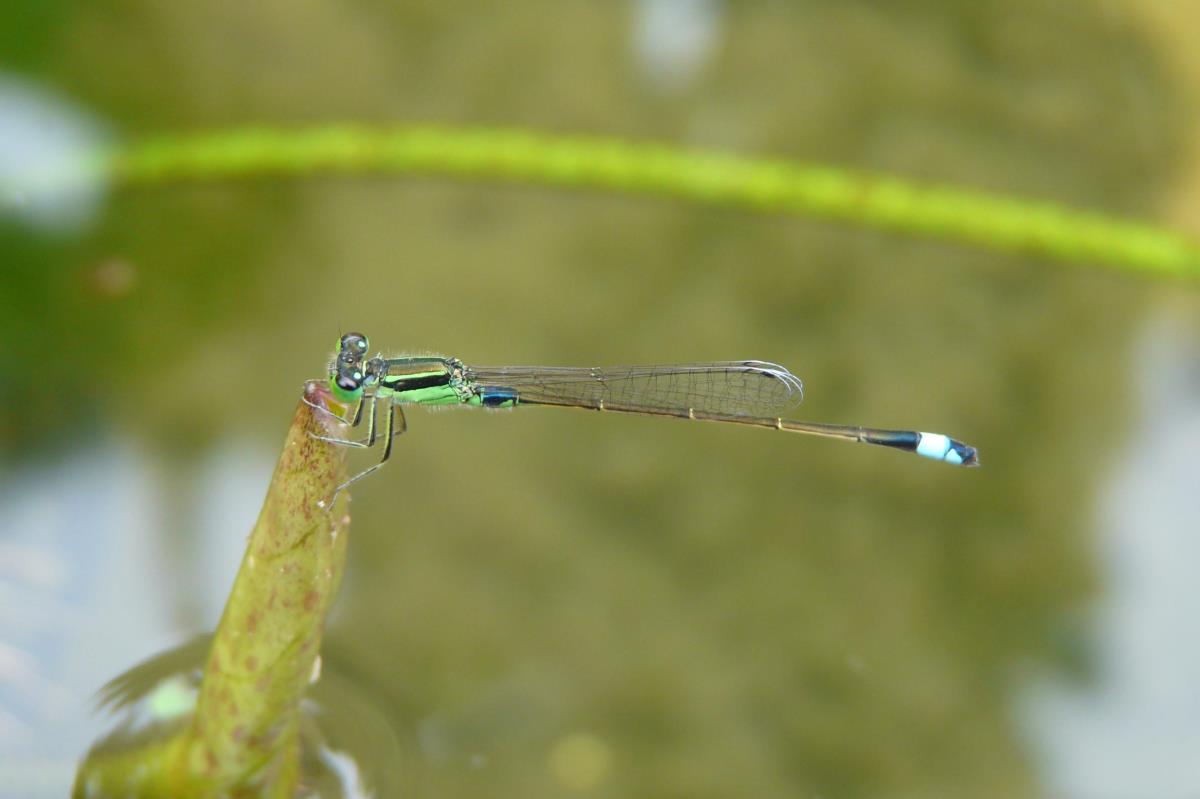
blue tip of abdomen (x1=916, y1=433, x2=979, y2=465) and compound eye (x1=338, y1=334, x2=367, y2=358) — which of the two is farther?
blue tip of abdomen (x1=916, y1=433, x2=979, y2=465)

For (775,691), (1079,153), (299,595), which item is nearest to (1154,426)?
(1079,153)

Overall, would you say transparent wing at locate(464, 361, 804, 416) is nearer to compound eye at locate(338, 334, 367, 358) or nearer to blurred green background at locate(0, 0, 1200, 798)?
blurred green background at locate(0, 0, 1200, 798)

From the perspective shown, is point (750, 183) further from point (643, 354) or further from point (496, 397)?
point (496, 397)

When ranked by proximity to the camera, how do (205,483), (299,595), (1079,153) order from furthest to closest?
(1079,153) < (205,483) < (299,595)

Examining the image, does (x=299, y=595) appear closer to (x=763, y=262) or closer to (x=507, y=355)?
(x=507, y=355)

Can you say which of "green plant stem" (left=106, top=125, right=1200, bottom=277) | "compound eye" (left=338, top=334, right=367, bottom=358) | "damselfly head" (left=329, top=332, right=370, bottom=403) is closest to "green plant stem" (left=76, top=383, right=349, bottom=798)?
"damselfly head" (left=329, top=332, right=370, bottom=403)

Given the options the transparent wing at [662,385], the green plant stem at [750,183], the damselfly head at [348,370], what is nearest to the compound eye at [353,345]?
the damselfly head at [348,370]
